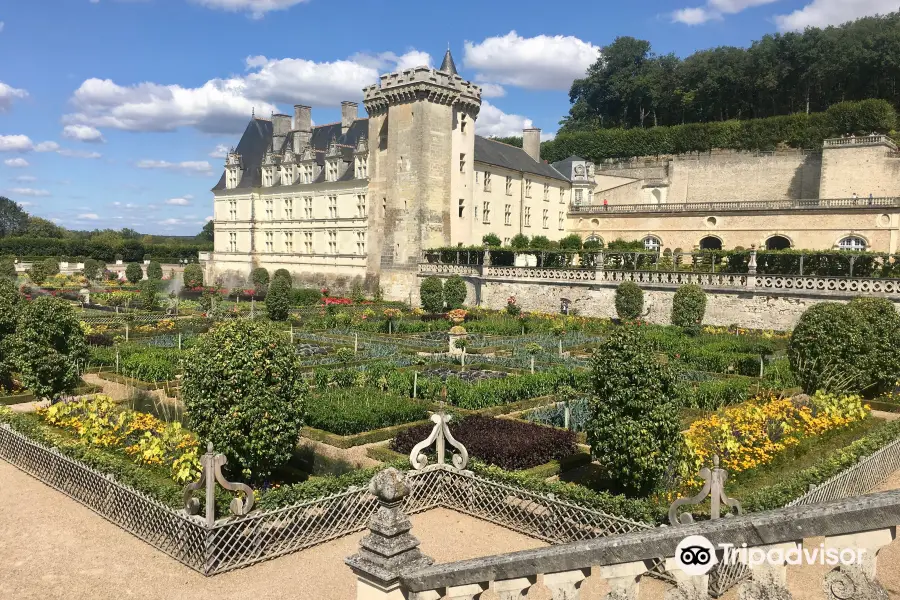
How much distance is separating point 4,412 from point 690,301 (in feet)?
74.1

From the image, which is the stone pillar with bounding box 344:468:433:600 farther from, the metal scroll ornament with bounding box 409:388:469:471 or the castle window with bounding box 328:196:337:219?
the castle window with bounding box 328:196:337:219

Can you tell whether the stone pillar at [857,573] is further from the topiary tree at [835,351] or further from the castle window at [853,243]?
the castle window at [853,243]

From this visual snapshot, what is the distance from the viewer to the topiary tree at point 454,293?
3472 cm

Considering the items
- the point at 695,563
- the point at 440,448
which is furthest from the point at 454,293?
the point at 695,563

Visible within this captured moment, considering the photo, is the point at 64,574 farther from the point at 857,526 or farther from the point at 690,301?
the point at 690,301

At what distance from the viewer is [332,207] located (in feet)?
152

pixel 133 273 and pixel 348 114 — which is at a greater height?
pixel 348 114

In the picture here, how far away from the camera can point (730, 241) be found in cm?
4459

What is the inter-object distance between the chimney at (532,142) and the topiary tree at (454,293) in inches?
791

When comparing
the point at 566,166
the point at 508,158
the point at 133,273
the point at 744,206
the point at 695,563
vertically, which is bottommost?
the point at 133,273

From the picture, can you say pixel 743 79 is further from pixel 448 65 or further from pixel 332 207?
pixel 332 207

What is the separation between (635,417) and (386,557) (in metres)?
4.99

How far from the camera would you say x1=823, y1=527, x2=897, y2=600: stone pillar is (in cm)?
271

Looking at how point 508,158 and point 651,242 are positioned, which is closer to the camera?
point 508,158
